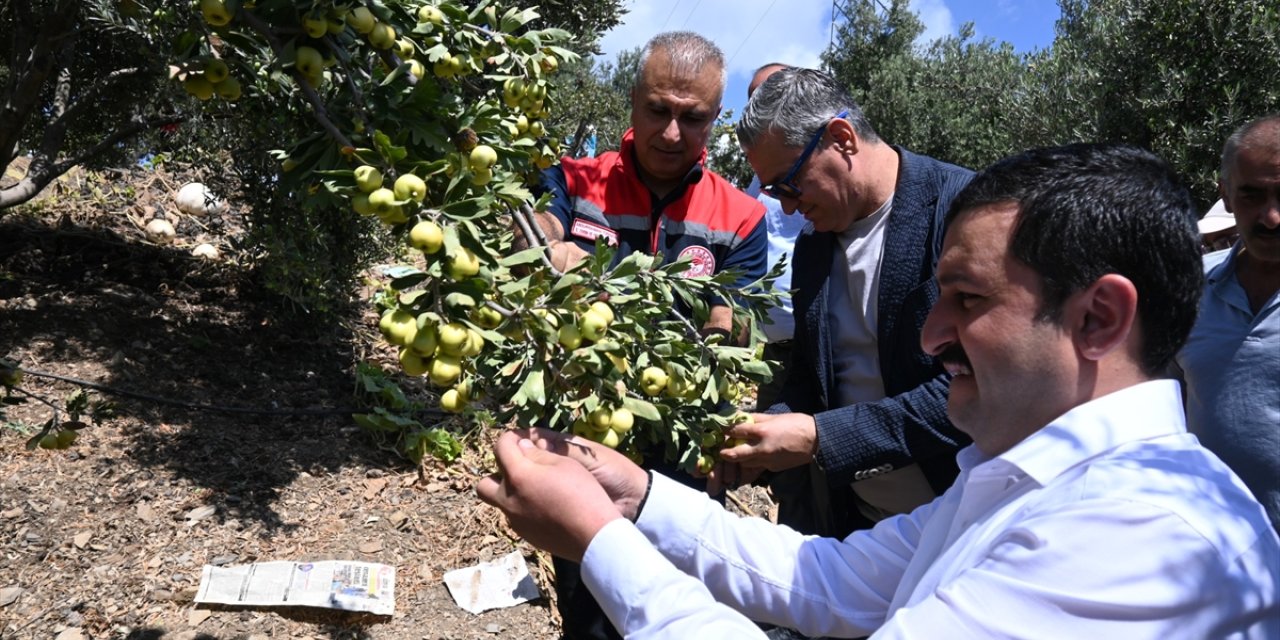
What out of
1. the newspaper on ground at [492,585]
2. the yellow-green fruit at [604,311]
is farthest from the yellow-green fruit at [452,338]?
the newspaper on ground at [492,585]

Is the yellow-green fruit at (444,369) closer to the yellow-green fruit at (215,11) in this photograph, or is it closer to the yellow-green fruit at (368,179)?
the yellow-green fruit at (368,179)

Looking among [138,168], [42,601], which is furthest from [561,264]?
[138,168]

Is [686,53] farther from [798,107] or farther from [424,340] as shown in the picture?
[424,340]

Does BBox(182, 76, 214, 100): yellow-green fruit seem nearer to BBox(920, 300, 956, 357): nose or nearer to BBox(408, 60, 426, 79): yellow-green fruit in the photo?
BBox(408, 60, 426, 79): yellow-green fruit

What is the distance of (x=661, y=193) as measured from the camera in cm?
302

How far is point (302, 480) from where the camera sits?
5.07 m

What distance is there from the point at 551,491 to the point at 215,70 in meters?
1.11

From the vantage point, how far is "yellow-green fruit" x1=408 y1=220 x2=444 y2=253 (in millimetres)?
1479

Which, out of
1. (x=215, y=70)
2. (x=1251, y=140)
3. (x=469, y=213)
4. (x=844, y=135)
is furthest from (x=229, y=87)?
(x=1251, y=140)

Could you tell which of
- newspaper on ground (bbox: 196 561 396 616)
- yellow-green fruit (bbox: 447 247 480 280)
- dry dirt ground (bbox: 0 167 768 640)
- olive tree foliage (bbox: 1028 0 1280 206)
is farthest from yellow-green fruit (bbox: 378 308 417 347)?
olive tree foliage (bbox: 1028 0 1280 206)

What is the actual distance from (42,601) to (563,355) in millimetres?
3509

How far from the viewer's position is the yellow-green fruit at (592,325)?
1.57 meters

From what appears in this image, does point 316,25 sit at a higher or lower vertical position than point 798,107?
lower

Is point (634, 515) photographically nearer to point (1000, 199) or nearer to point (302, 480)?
point (1000, 199)
